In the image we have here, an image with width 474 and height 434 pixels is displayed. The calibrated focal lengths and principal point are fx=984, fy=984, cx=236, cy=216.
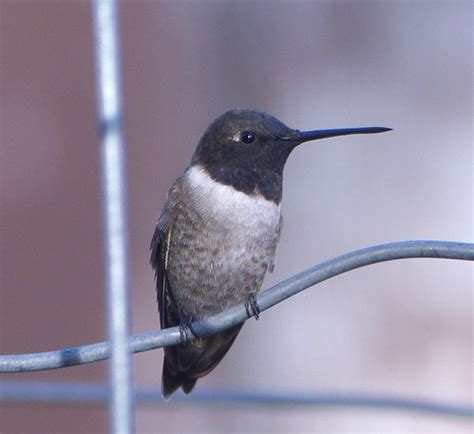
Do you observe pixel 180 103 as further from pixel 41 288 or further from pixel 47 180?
pixel 41 288

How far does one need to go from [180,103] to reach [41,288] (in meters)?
1.49

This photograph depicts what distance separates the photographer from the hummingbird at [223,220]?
2.53m

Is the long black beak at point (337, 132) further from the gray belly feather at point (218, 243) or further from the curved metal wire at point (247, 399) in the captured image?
the curved metal wire at point (247, 399)

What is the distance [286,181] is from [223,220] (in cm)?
394

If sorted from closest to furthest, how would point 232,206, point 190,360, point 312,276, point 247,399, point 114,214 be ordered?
point 114,214, point 312,276, point 247,399, point 232,206, point 190,360

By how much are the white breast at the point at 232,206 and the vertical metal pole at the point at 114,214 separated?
1396 mm

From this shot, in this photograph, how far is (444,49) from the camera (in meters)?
6.59

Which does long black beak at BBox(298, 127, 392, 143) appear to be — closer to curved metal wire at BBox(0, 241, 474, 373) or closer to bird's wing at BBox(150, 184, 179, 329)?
bird's wing at BBox(150, 184, 179, 329)

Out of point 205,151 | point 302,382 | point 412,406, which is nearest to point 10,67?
point 302,382

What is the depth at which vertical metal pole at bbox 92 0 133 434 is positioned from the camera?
1072mm

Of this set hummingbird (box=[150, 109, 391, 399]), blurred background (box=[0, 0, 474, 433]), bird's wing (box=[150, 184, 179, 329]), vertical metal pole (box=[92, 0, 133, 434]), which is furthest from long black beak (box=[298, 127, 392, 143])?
blurred background (box=[0, 0, 474, 433])

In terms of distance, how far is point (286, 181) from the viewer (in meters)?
6.44

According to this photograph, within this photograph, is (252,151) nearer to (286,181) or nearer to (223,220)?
(223,220)

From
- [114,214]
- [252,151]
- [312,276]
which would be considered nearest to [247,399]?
[252,151]
